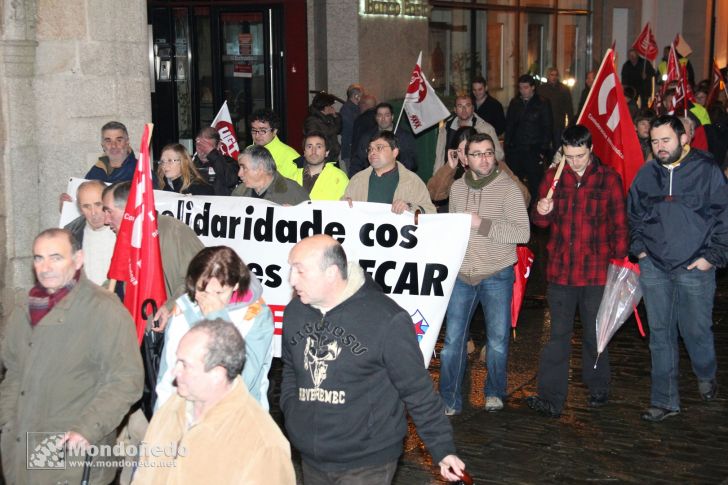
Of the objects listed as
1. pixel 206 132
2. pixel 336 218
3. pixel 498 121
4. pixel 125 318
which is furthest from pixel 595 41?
pixel 125 318

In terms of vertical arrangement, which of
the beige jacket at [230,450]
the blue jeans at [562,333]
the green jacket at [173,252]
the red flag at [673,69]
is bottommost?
Answer: the blue jeans at [562,333]

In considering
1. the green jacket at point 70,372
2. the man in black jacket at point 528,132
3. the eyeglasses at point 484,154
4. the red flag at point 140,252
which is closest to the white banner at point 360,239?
the eyeglasses at point 484,154

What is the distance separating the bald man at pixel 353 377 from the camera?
470 centimetres

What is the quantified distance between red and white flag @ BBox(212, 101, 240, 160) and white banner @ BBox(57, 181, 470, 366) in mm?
Result: 2988

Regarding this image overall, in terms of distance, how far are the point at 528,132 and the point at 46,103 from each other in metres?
8.12

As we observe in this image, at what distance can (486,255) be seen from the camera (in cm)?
762

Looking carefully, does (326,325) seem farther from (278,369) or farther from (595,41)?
(595,41)

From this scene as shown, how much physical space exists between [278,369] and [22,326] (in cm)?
450

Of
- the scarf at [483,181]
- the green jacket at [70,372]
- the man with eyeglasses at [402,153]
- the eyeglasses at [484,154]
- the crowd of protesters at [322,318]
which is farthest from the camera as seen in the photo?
the man with eyeglasses at [402,153]

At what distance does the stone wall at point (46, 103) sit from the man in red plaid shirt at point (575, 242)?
451cm

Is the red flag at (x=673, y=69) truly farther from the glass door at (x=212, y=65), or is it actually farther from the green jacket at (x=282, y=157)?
the green jacket at (x=282, y=157)

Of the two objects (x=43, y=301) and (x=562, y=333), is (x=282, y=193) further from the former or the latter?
(x=43, y=301)

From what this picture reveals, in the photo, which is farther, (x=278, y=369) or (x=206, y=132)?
(x=206, y=132)

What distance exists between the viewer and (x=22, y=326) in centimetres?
506
